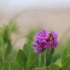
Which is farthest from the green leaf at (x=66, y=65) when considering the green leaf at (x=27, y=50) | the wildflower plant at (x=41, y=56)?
the green leaf at (x=27, y=50)

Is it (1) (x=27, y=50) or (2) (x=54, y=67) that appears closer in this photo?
(2) (x=54, y=67)

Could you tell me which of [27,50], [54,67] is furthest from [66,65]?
[27,50]

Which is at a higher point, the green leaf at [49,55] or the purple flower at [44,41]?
the purple flower at [44,41]

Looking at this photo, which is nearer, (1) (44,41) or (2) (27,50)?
(1) (44,41)

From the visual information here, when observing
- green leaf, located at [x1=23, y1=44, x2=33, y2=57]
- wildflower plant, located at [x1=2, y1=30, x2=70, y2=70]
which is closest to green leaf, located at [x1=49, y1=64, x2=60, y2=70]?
wildflower plant, located at [x1=2, y1=30, x2=70, y2=70]

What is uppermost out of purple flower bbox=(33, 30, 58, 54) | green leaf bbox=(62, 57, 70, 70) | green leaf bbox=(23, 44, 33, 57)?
purple flower bbox=(33, 30, 58, 54)

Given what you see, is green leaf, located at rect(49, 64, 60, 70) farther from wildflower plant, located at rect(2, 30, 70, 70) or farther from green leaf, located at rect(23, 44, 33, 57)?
green leaf, located at rect(23, 44, 33, 57)

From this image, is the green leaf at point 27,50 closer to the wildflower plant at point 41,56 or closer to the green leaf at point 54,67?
the wildflower plant at point 41,56

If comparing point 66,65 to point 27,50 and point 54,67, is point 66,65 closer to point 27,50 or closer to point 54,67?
point 54,67
